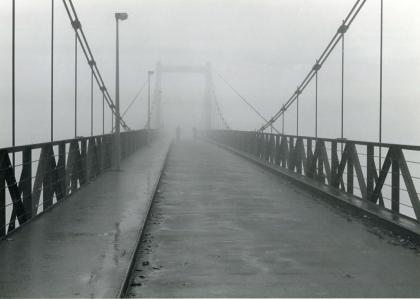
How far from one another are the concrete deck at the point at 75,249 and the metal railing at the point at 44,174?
8.7 inches

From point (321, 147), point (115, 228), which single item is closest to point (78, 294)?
→ point (115, 228)

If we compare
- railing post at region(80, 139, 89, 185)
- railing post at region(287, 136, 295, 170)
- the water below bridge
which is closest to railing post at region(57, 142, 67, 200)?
the water below bridge

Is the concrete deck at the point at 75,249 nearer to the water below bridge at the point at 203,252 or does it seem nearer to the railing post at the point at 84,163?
the water below bridge at the point at 203,252

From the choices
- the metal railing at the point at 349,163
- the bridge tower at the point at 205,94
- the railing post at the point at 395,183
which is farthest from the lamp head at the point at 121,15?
the bridge tower at the point at 205,94

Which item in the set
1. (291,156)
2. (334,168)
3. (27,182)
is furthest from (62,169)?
(291,156)

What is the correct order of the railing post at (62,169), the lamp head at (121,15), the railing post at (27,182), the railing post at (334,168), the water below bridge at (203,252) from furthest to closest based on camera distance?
the lamp head at (121,15) → the railing post at (334,168) → the railing post at (62,169) → the railing post at (27,182) → the water below bridge at (203,252)

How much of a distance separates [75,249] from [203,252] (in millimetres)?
1350

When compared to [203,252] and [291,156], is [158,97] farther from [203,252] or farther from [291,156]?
[203,252]

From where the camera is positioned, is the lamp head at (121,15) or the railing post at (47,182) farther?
the lamp head at (121,15)

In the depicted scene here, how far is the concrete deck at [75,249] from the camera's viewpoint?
5016mm

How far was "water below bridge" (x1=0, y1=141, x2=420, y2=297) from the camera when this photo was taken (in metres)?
5.27

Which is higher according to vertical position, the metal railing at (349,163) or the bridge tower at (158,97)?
the bridge tower at (158,97)

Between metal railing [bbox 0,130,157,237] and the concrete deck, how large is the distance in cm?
22

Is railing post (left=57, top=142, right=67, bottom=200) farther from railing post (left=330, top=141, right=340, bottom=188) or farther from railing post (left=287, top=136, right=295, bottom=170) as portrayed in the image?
railing post (left=287, top=136, right=295, bottom=170)
